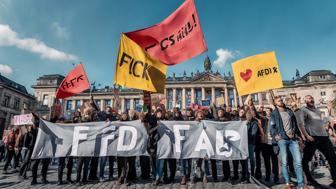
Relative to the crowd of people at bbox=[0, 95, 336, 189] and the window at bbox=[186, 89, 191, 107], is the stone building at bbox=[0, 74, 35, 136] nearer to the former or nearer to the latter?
the window at bbox=[186, 89, 191, 107]

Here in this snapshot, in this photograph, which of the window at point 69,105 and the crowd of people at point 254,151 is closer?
the crowd of people at point 254,151

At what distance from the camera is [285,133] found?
5.18 m

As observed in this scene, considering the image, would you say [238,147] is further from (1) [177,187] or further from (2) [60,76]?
(2) [60,76]

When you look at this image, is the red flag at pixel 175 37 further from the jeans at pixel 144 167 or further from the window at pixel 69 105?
the window at pixel 69 105

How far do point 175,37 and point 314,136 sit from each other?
4491 millimetres

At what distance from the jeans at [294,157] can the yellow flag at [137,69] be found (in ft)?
11.4

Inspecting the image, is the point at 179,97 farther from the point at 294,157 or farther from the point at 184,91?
the point at 294,157

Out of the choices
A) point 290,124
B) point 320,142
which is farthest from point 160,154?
point 320,142

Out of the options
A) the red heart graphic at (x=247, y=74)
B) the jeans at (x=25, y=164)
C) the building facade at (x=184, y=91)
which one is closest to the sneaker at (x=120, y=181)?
the jeans at (x=25, y=164)

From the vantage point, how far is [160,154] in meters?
6.08

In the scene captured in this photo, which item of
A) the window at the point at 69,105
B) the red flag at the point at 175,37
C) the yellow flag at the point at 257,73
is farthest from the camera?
the window at the point at 69,105

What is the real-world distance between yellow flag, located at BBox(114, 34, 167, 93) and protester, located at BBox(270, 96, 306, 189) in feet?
10.3

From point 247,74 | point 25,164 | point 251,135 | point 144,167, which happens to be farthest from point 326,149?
point 25,164

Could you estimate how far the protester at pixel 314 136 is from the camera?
5.25 m
